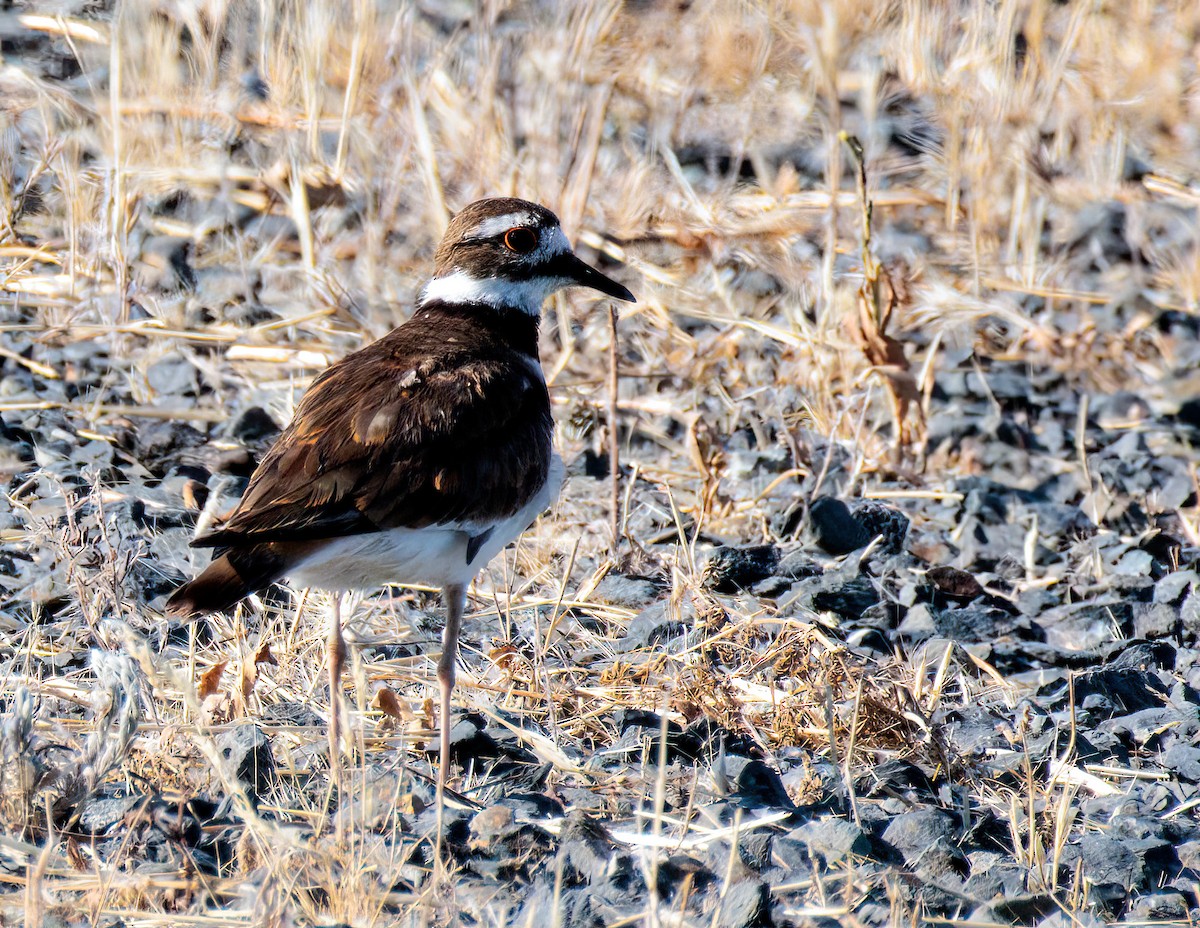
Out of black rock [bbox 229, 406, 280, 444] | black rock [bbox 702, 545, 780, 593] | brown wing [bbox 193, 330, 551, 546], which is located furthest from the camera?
black rock [bbox 229, 406, 280, 444]

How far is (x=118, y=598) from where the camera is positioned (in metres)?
4.12

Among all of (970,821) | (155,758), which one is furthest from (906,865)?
(155,758)

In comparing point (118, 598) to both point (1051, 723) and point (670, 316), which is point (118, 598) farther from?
point (670, 316)

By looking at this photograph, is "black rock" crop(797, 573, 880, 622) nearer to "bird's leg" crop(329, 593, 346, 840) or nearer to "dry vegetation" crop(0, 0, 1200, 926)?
"dry vegetation" crop(0, 0, 1200, 926)

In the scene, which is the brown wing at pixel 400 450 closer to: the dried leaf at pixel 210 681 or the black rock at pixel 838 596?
the dried leaf at pixel 210 681

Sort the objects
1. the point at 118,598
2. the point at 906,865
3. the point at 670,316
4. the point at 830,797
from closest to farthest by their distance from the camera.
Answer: the point at 906,865 → the point at 830,797 → the point at 118,598 → the point at 670,316

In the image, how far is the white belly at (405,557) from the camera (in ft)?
12.1

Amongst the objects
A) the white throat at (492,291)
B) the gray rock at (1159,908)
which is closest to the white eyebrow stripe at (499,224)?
the white throat at (492,291)

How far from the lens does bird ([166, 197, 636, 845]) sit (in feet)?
11.6

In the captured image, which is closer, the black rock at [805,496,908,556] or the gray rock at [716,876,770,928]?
the gray rock at [716,876,770,928]

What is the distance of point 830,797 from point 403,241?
3969 mm

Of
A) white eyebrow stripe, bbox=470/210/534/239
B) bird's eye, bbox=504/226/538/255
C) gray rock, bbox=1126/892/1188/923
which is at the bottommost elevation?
gray rock, bbox=1126/892/1188/923

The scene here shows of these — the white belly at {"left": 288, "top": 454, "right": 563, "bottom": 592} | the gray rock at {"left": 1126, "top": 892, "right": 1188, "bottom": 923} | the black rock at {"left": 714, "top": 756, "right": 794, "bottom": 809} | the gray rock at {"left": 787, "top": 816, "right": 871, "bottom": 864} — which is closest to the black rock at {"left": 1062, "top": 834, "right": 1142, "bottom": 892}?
the gray rock at {"left": 1126, "top": 892, "right": 1188, "bottom": 923}

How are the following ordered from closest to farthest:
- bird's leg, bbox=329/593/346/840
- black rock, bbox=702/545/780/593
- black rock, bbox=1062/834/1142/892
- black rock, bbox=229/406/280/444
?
1. black rock, bbox=1062/834/1142/892
2. bird's leg, bbox=329/593/346/840
3. black rock, bbox=702/545/780/593
4. black rock, bbox=229/406/280/444
